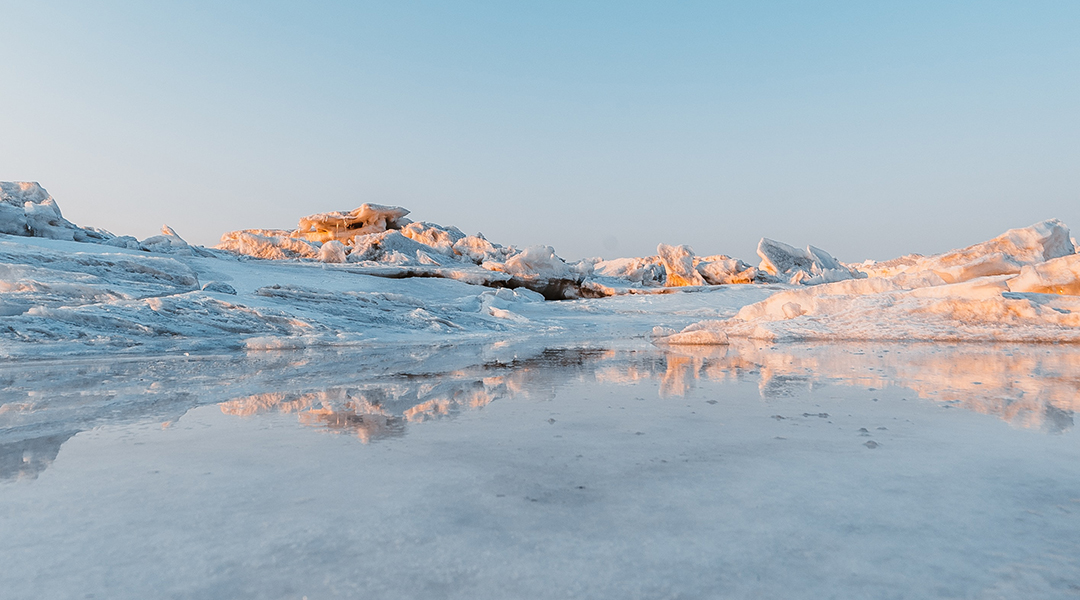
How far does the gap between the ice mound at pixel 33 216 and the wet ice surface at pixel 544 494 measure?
599 inches

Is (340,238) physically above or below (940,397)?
above

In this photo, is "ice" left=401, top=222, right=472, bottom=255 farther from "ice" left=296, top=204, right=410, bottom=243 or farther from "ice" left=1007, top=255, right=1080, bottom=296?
"ice" left=1007, top=255, right=1080, bottom=296

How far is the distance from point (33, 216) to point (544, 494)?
18858 millimetres

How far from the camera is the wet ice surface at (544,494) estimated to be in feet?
2.75

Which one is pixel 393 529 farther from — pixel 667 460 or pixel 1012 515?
pixel 1012 515

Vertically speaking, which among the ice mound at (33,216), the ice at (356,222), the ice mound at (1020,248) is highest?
the ice at (356,222)

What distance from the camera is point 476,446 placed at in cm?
164

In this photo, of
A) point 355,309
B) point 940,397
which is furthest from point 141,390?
point 355,309

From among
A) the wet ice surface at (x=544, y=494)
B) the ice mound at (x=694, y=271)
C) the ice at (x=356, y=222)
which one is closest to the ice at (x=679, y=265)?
the ice mound at (x=694, y=271)

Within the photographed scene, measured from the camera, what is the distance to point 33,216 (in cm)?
1468

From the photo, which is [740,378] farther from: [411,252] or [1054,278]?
[411,252]

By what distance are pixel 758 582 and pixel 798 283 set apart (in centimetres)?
2105

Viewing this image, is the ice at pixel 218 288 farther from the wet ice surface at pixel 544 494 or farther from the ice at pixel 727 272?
the ice at pixel 727 272

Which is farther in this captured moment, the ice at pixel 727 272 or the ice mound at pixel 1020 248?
the ice at pixel 727 272
